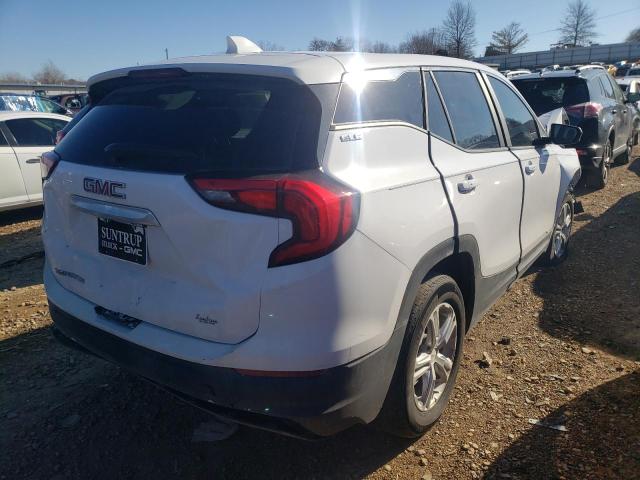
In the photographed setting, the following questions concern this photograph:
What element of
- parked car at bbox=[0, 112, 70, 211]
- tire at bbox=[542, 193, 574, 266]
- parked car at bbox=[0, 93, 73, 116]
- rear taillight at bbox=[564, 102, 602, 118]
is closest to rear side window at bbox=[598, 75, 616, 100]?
rear taillight at bbox=[564, 102, 602, 118]

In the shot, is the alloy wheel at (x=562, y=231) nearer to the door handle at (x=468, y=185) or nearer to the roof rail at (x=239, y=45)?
the door handle at (x=468, y=185)

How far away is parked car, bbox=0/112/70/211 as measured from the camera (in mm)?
7199

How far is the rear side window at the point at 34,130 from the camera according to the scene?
24.6 feet

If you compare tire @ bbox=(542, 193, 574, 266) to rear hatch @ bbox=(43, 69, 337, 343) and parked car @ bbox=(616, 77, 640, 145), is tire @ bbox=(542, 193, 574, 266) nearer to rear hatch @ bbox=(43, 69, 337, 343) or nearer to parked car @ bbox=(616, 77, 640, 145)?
rear hatch @ bbox=(43, 69, 337, 343)

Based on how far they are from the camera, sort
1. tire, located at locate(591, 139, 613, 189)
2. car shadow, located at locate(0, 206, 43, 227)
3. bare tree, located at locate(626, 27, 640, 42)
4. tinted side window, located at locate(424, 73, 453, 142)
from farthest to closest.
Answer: bare tree, located at locate(626, 27, 640, 42)
tire, located at locate(591, 139, 613, 189)
car shadow, located at locate(0, 206, 43, 227)
tinted side window, located at locate(424, 73, 453, 142)

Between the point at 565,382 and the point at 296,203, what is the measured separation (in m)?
2.36

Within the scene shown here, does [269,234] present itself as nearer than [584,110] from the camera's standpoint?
Yes

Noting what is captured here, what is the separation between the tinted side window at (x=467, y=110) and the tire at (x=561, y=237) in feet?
6.08

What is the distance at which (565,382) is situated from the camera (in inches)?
127

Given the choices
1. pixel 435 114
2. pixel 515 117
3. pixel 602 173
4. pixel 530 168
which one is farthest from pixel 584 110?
pixel 435 114

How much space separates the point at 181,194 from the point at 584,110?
755cm

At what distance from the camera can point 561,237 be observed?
5223mm

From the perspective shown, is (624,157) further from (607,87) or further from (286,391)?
(286,391)

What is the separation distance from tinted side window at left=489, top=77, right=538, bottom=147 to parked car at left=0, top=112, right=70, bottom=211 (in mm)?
6476
